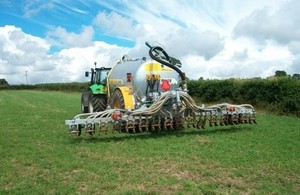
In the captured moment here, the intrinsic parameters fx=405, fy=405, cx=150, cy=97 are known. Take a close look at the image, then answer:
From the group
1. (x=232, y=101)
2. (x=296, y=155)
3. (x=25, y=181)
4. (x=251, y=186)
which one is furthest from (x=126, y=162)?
(x=232, y=101)

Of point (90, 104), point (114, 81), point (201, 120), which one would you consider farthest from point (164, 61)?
point (90, 104)

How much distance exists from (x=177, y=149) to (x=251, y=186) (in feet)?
10.9

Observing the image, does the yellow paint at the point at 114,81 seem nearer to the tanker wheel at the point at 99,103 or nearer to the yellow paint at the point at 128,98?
the yellow paint at the point at 128,98

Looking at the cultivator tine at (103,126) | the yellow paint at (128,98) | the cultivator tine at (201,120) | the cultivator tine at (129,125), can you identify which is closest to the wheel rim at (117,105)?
the yellow paint at (128,98)

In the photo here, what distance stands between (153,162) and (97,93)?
9.98 metres

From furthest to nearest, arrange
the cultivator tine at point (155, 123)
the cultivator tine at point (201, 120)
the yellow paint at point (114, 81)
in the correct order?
the yellow paint at point (114, 81), the cultivator tine at point (201, 120), the cultivator tine at point (155, 123)

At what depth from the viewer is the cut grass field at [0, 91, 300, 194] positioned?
6.99m

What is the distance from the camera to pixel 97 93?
60.1 ft

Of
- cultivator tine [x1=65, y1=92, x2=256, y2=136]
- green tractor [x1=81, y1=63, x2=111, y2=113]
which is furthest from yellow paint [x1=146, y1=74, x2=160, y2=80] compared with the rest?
green tractor [x1=81, y1=63, x2=111, y2=113]

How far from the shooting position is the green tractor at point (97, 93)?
18219mm

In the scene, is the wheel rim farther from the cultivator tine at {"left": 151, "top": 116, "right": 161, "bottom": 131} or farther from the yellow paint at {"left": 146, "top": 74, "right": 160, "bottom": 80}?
the cultivator tine at {"left": 151, "top": 116, "right": 161, "bottom": 131}

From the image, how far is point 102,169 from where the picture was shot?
8117 millimetres

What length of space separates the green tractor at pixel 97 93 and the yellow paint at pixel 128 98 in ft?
13.6

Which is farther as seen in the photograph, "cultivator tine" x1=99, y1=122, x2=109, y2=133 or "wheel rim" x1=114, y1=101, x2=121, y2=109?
"wheel rim" x1=114, y1=101, x2=121, y2=109
